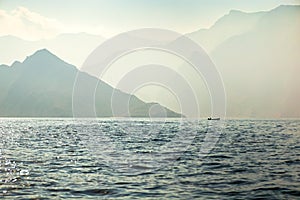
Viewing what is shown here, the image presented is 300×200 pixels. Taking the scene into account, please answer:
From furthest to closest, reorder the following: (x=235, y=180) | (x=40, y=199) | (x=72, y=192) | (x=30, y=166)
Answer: (x=30, y=166) → (x=235, y=180) → (x=72, y=192) → (x=40, y=199)

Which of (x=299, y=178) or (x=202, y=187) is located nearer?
(x=202, y=187)

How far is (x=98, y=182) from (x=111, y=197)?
11.9 ft

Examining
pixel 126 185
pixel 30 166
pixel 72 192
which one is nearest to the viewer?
pixel 72 192

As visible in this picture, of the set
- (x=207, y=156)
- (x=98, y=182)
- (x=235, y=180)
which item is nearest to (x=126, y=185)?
(x=98, y=182)

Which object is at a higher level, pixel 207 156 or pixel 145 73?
pixel 145 73

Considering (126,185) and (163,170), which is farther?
(163,170)

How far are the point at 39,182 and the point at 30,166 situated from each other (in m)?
6.61

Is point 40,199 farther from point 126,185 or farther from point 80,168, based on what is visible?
point 80,168

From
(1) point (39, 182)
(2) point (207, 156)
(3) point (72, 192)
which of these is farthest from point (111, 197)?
(2) point (207, 156)

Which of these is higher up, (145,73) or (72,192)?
(145,73)

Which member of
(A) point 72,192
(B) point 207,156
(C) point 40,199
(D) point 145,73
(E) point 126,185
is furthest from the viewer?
(D) point 145,73

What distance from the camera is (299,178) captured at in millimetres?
24234

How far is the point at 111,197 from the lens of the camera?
763 inches

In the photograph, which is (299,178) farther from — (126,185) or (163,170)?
(126,185)
